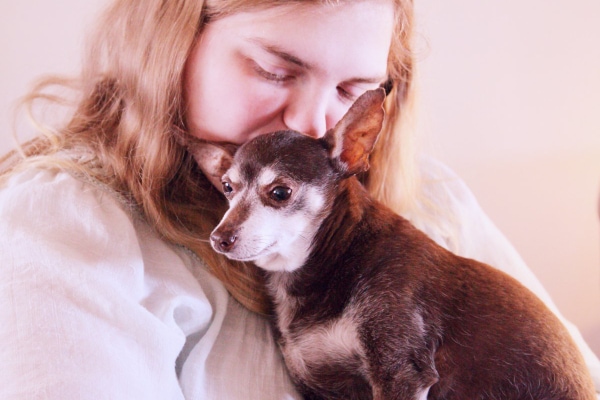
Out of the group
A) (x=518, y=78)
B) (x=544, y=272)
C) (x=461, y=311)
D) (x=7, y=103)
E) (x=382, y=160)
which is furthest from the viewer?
(x=544, y=272)

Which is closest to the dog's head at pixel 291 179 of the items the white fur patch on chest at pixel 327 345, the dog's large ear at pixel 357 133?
the dog's large ear at pixel 357 133

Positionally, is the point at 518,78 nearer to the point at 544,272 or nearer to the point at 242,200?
the point at 544,272

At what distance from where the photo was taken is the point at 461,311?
0.83 meters

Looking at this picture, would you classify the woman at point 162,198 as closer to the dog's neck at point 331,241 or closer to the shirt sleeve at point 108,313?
the shirt sleeve at point 108,313

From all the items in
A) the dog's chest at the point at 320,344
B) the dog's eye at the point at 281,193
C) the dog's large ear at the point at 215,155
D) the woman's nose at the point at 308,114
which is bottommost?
the dog's chest at the point at 320,344

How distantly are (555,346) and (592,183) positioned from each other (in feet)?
4.92

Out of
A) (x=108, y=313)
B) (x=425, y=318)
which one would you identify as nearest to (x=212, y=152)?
(x=108, y=313)

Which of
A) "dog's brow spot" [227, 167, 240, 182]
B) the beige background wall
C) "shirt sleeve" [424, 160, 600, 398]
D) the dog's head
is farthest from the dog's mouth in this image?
the beige background wall

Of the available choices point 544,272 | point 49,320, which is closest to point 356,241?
point 49,320

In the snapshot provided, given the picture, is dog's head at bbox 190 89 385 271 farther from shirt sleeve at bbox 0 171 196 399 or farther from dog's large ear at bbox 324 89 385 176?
shirt sleeve at bbox 0 171 196 399

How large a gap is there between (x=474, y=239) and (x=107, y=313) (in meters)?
0.91

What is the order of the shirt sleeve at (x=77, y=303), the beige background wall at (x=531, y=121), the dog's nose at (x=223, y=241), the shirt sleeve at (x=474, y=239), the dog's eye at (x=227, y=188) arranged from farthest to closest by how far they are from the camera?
the beige background wall at (x=531, y=121)
the shirt sleeve at (x=474, y=239)
the dog's eye at (x=227, y=188)
the dog's nose at (x=223, y=241)
the shirt sleeve at (x=77, y=303)

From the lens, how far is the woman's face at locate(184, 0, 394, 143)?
0.92 meters

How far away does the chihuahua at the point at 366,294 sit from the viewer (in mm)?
799
